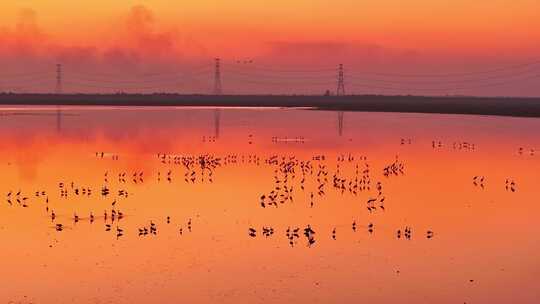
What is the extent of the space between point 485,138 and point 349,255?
60.2 m

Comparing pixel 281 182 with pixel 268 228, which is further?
pixel 281 182

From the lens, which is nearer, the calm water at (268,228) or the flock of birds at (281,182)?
the calm water at (268,228)

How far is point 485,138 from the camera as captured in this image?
84.1m

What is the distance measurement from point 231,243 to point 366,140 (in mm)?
53222

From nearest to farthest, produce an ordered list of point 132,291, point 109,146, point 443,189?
point 132,291 → point 443,189 → point 109,146

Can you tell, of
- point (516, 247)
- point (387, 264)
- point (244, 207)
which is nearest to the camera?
point (387, 264)

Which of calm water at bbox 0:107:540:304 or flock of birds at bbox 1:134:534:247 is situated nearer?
calm water at bbox 0:107:540:304

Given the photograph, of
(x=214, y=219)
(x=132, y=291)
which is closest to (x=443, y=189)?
(x=214, y=219)

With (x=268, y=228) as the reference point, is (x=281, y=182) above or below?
above

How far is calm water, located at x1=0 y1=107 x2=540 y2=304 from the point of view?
23.0 m

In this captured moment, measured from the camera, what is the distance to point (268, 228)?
31.1 metres

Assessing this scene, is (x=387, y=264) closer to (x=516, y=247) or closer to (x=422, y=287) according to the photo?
(x=422, y=287)

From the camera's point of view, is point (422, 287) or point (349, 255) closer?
point (422, 287)

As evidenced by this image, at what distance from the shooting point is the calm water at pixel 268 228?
2305 centimetres
